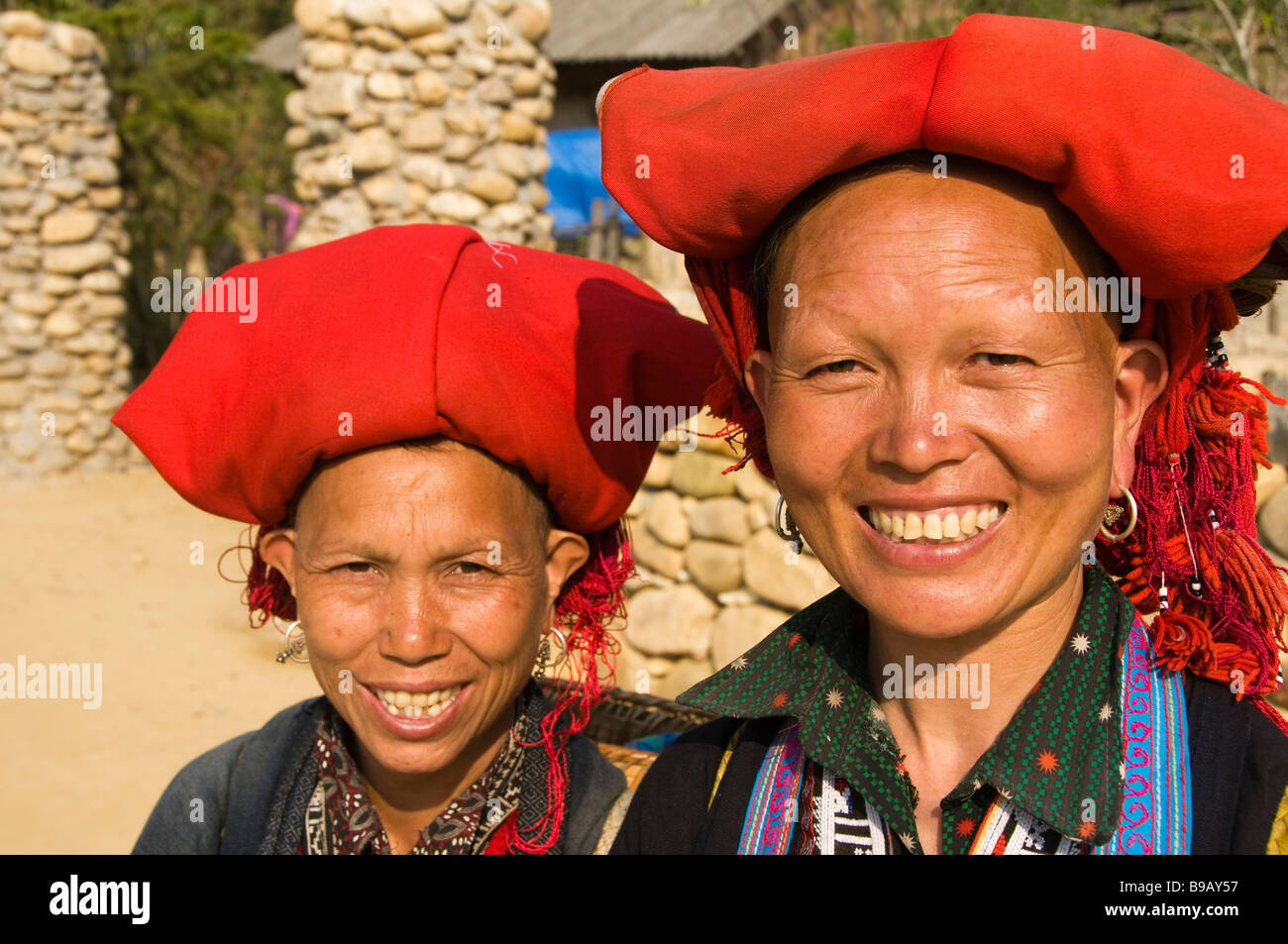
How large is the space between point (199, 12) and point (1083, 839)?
47.3ft

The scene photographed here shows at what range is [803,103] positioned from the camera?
1.33 metres

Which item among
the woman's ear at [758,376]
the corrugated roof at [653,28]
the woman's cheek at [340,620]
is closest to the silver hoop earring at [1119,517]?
the woman's ear at [758,376]

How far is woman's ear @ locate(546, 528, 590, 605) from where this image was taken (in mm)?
2070

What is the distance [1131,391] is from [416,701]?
1282 mm

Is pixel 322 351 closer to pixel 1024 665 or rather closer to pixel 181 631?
pixel 1024 665

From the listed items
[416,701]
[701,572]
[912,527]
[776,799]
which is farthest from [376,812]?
[701,572]

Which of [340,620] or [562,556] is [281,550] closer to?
[340,620]

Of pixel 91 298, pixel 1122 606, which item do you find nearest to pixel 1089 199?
pixel 1122 606

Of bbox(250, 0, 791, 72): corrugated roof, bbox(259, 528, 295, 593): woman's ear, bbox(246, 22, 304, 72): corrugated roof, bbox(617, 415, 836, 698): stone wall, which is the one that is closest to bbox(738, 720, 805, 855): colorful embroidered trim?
bbox(259, 528, 295, 593): woman's ear

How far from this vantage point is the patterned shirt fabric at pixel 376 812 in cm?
203

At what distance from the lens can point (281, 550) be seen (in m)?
2.07

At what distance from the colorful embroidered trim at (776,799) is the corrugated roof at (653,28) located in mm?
13459

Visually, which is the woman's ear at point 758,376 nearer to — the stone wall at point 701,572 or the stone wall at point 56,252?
the stone wall at point 701,572

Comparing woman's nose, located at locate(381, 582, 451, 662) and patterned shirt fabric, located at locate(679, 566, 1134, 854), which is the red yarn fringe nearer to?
patterned shirt fabric, located at locate(679, 566, 1134, 854)
